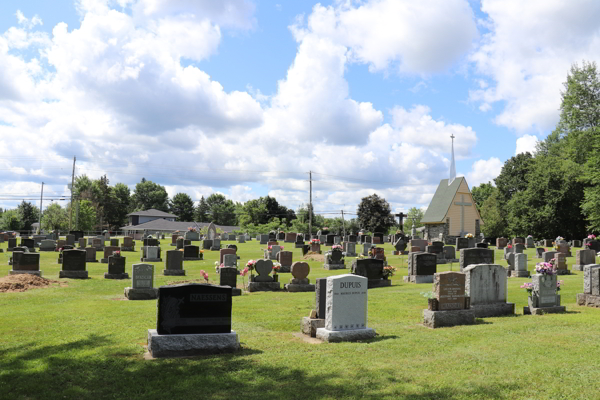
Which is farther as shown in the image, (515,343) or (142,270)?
(142,270)

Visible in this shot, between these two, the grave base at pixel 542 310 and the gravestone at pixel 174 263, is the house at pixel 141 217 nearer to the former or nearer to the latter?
the gravestone at pixel 174 263

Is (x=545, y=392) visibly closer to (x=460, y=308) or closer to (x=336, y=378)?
(x=336, y=378)

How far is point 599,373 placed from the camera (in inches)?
284

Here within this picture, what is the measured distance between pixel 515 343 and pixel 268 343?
15.1 ft

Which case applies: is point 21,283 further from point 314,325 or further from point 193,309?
point 314,325

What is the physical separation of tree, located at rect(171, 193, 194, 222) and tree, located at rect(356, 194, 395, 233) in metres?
59.3

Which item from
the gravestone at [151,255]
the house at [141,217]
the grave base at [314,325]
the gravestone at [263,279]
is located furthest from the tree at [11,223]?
the grave base at [314,325]

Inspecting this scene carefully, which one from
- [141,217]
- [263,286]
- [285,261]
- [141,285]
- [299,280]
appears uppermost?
[141,217]

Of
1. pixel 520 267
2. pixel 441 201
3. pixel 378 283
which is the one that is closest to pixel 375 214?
pixel 441 201

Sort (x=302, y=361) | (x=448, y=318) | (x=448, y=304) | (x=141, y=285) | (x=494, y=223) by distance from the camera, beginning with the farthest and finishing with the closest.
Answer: (x=494, y=223) < (x=141, y=285) < (x=448, y=304) < (x=448, y=318) < (x=302, y=361)

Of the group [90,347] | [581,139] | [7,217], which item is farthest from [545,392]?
[7,217]

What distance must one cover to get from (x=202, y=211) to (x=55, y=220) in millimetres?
48861

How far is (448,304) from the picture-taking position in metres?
11.5

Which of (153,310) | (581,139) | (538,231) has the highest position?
(581,139)
